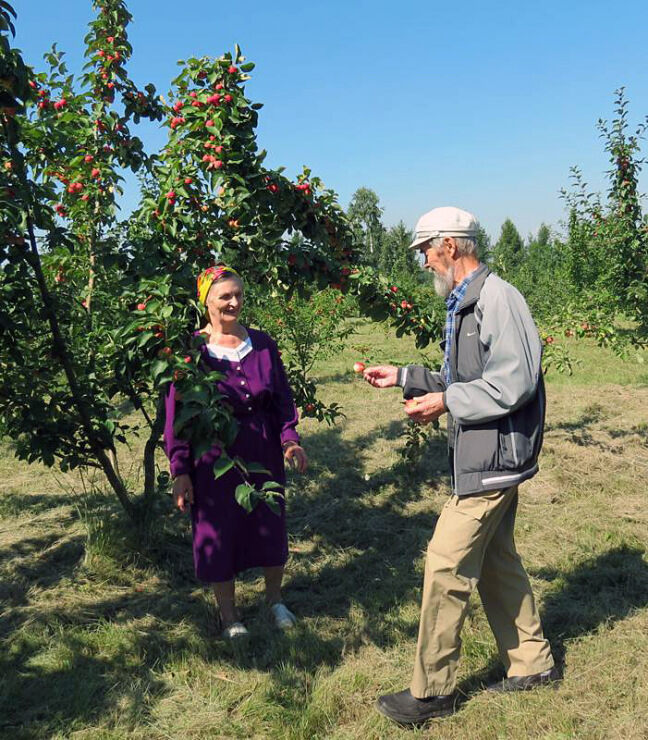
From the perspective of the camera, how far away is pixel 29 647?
293cm

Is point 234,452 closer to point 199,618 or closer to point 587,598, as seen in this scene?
point 199,618

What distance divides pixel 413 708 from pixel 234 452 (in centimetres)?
127

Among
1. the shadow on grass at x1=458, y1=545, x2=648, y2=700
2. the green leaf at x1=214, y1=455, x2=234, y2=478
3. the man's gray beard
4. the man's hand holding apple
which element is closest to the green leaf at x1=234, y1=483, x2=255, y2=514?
the green leaf at x1=214, y1=455, x2=234, y2=478

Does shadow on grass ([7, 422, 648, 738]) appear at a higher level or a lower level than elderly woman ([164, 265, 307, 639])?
lower

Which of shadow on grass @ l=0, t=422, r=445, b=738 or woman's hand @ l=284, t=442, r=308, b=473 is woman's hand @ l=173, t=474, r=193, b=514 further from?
shadow on grass @ l=0, t=422, r=445, b=738

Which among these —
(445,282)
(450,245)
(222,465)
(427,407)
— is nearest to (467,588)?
(427,407)

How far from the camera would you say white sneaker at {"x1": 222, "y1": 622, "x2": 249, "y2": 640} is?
2951 mm

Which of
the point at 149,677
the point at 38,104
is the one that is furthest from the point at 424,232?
the point at 38,104

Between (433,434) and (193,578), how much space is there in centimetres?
377

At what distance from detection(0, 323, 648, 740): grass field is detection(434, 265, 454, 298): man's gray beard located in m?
1.54

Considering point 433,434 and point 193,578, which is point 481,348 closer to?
point 193,578

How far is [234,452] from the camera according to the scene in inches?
114

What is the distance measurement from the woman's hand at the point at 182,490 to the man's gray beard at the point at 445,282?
1.41 metres

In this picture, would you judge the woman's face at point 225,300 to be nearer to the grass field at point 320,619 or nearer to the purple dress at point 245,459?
the purple dress at point 245,459
